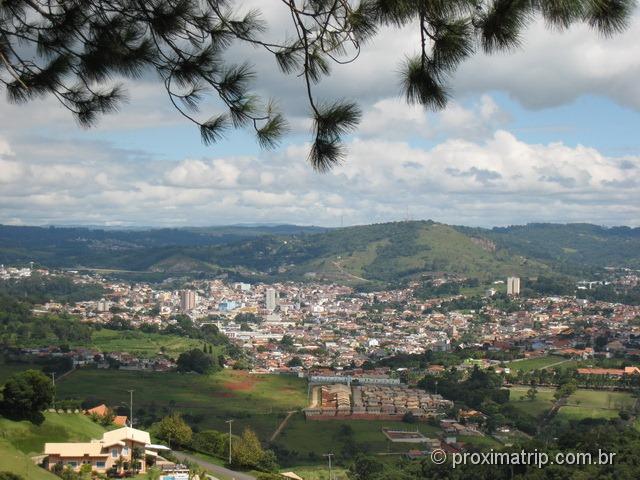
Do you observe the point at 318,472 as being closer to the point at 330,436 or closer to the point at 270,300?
the point at 330,436

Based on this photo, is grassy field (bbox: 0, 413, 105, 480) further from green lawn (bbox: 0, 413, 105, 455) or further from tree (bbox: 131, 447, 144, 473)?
tree (bbox: 131, 447, 144, 473)

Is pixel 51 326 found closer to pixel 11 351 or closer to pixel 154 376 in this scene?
pixel 11 351

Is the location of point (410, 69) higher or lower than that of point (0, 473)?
higher

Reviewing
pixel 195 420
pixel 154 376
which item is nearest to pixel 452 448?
pixel 195 420

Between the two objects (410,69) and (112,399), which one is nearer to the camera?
(410,69)

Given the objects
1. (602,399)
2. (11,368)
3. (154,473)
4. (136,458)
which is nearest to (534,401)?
(602,399)

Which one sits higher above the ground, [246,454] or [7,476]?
[7,476]

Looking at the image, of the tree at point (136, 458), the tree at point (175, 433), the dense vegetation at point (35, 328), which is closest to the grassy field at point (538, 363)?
the dense vegetation at point (35, 328)
